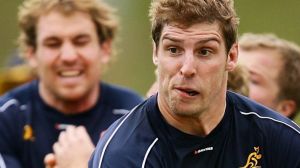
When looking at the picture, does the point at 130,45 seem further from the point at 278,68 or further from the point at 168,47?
the point at 168,47

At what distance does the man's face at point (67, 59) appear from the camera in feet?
16.6

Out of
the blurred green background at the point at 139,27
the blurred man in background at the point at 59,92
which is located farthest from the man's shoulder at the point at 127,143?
the blurred green background at the point at 139,27

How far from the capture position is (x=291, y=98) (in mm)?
5406

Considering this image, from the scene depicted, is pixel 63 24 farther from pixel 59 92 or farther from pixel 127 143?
pixel 127 143

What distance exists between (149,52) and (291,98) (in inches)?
319

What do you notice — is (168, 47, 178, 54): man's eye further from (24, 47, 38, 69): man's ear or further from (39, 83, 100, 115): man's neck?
(24, 47, 38, 69): man's ear

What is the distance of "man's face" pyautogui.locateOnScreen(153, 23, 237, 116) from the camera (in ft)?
11.0

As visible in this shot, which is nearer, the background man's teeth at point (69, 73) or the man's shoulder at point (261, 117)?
the man's shoulder at point (261, 117)

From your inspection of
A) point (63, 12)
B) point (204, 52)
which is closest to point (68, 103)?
point (63, 12)

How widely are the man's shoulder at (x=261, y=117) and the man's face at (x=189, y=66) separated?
8.9 inches

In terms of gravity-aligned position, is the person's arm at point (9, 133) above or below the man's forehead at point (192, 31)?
below

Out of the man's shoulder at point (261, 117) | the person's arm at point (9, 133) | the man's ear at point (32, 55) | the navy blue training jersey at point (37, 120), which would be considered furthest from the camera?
the man's ear at point (32, 55)

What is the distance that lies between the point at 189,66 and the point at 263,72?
6.36 ft

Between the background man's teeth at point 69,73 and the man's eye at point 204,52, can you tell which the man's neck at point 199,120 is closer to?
the man's eye at point 204,52
